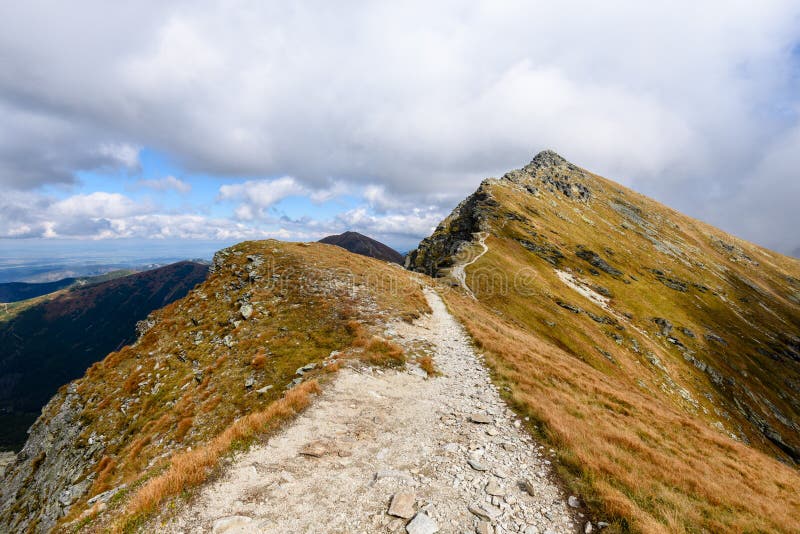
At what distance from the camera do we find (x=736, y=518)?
31.0 feet

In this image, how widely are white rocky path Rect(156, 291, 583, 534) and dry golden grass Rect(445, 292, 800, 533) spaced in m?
1.21

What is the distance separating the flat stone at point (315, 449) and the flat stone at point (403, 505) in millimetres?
3194

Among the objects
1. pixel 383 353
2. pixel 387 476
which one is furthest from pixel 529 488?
pixel 383 353

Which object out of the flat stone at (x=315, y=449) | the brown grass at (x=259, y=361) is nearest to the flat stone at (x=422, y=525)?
the flat stone at (x=315, y=449)

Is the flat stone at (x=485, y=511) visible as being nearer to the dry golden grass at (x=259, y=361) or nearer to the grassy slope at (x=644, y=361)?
the grassy slope at (x=644, y=361)

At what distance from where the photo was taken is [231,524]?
7.68 meters

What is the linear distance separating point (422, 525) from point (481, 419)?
6.87m

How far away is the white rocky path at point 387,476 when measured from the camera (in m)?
7.96

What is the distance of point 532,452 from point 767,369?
138m

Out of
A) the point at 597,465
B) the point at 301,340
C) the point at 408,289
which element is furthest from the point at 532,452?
the point at 408,289

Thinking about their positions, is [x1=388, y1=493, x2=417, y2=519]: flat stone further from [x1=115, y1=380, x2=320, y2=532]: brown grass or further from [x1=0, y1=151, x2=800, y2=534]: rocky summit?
[x1=115, y1=380, x2=320, y2=532]: brown grass

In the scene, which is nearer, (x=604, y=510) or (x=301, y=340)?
(x=604, y=510)

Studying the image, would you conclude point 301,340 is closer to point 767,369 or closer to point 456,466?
point 456,466

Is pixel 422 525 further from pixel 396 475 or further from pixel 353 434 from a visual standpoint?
pixel 353 434
